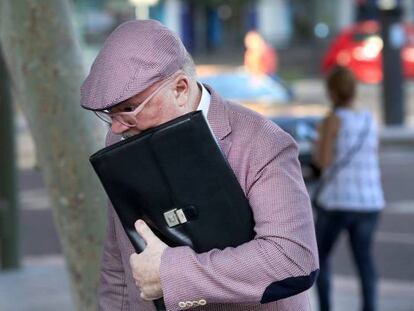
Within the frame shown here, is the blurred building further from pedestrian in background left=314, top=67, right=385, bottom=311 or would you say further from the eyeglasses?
the eyeglasses

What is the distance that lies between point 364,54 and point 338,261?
1860 centimetres

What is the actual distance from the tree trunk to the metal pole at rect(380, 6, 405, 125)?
1404 centimetres

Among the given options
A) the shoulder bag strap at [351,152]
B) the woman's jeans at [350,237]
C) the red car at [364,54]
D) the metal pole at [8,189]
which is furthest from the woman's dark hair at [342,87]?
the red car at [364,54]

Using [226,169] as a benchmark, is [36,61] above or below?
below

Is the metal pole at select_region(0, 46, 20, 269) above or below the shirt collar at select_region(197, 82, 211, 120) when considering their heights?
Result: below

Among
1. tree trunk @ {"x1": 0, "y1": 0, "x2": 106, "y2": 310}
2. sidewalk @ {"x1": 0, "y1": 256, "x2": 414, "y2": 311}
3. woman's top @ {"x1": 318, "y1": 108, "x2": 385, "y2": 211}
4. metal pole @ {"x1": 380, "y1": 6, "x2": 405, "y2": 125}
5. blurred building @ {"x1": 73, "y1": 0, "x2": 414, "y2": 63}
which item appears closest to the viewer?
tree trunk @ {"x1": 0, "y1": 0, "x2": 106, "y2": 310}

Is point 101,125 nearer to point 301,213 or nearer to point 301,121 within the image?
point 301,213

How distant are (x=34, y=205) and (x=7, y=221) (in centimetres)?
404

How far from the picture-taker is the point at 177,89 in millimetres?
2426

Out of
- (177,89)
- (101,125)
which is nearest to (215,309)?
(177,89)

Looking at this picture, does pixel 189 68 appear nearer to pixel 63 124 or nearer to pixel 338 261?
pixel 63 124

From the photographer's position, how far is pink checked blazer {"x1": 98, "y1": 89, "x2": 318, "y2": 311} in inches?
94.0

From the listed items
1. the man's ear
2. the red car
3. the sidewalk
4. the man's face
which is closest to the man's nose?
the man's face

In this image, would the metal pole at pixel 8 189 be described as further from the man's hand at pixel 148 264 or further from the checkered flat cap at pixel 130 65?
the checkered flat cap at pixel 130 65
